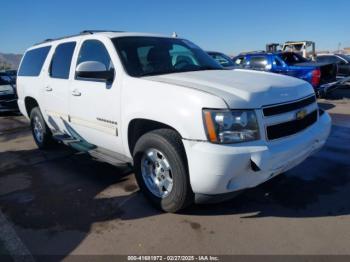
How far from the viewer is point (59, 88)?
198 inches

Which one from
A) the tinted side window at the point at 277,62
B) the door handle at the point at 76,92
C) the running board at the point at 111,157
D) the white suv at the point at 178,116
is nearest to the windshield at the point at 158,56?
the white suv at the point at 178,116

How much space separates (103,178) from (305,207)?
2656 mm

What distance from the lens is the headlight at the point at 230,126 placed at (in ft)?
9.62

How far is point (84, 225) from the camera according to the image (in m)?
3.47

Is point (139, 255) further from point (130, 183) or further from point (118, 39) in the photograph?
point (118, 39)

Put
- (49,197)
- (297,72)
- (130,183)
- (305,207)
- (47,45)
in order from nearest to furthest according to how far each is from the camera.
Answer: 1. (305,207)
2. (49,197)
3. (130,183)
4. (47,45)
5. (297,72)

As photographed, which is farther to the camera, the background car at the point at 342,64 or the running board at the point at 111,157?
the background car at the point at 342,64

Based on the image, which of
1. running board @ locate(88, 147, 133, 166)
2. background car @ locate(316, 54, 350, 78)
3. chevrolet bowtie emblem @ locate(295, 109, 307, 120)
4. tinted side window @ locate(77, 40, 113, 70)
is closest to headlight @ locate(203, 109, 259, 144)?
chevrolet bowtie emblem @ locate(295, 109, 307, 120)

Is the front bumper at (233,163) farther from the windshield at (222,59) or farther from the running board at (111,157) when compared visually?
the windshield at (222,59)

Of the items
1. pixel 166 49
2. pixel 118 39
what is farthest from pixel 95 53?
pixel 166 49

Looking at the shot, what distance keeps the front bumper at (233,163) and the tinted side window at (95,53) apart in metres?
1.76

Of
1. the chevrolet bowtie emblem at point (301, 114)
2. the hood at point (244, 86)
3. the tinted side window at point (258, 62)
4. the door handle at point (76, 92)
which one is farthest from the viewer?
the tinted side window at point (258, 62)

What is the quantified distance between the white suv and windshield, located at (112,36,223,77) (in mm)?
14

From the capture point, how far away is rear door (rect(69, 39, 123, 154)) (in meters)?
3.96
